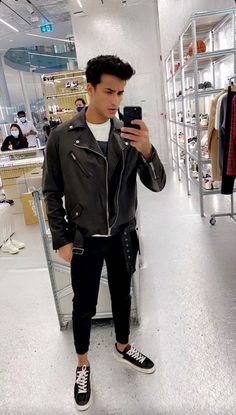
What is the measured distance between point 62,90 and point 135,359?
20.0 ft

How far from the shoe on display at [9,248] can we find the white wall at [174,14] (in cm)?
476

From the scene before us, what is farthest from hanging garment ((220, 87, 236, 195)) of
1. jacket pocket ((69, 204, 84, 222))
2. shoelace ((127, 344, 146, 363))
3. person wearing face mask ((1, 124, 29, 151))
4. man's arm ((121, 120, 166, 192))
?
person wearing face mask ((1, 124, 29, 151))

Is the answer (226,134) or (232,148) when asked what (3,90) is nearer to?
(226,134)

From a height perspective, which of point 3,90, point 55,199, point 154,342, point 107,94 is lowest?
point 154,342

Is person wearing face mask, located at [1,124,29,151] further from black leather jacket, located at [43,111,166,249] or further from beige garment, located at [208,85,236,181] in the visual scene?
black leather jacket, located at [43,111,166,249]

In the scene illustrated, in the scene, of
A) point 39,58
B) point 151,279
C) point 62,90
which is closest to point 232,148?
point 151,279

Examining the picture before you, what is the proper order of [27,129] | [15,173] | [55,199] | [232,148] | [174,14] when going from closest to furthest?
[55,199] → [232,148] → [15,173] → [174,14] → [27,129]

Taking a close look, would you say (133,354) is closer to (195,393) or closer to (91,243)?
(195,393)

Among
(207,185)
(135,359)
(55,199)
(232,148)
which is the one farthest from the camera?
(207,185)

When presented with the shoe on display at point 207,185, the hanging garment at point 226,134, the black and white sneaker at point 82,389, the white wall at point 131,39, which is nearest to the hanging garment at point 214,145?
the hanging garment at point 226,134

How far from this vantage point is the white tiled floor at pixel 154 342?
1.59m

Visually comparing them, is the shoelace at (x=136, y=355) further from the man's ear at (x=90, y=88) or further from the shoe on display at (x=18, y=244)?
the shoe on display at (x=18, y=244)

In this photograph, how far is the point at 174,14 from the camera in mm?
6086

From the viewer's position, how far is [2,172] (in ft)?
16.4
